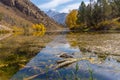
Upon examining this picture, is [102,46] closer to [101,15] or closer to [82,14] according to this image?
[101,15]

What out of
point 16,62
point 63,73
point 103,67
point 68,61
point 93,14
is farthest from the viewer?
point 93,14

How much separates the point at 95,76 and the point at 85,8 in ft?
427

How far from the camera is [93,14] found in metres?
126

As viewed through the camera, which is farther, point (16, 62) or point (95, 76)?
point (16, 62)

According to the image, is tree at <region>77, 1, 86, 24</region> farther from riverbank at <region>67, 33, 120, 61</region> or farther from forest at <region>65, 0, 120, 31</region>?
riverbank at <region>67, 33, 120, 61</region>

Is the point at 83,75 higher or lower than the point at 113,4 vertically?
lower

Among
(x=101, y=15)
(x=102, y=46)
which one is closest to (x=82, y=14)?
(x=101, y=15)

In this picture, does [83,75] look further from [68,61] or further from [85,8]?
[85,8]

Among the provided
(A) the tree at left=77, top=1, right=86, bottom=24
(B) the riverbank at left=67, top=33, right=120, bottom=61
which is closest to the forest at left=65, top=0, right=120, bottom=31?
(A) the tree at left=77, top=1, right=86, bottom=24

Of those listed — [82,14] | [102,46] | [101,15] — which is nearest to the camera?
[102,46]

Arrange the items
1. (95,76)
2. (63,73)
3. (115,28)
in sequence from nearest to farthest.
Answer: (95,76) → (63,73) → (115,28)

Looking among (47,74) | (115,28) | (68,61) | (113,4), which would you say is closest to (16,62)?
(68,61)

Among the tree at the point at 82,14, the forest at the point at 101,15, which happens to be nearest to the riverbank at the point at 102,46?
the forest at the point at 101,15

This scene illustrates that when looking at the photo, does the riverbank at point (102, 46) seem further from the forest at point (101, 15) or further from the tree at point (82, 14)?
the tree at point (82, 14)
